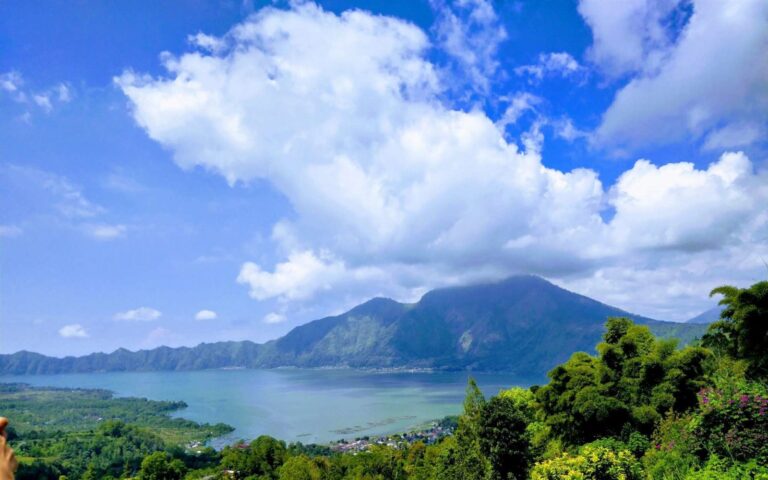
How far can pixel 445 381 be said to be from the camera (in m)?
182

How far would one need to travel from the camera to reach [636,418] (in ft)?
52.3

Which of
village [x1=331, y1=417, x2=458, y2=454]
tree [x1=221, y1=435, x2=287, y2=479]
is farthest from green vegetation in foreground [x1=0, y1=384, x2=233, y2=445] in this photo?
tree [x1=221, y1=435, x2=287, y2=479]

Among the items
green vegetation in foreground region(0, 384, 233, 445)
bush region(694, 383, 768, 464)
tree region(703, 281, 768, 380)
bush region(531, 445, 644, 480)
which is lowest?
green vegetation in foreground region(0, 384, 233, 445)

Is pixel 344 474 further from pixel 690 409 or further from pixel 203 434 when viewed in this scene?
pixel 203 434

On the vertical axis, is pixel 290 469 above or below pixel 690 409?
below

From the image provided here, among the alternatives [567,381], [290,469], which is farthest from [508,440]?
[290,469]

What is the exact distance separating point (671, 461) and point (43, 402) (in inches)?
7446

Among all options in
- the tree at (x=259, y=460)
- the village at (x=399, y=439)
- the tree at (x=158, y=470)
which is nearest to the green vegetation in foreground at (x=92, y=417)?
the village at (x=399, y=439)

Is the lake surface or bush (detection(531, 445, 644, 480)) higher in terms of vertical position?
bush (detection(531, 445, 644, 480))

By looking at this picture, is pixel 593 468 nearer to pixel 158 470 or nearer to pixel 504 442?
pixel 504 442

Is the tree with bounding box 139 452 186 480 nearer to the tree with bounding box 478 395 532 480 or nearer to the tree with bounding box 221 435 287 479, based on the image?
the tree with bounding box 221 435 287 479

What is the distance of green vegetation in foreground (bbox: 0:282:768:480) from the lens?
7809 millimetres

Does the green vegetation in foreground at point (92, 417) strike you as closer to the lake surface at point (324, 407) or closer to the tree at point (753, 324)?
the lake surface at point (324, 407)

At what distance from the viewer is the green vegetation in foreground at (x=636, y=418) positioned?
7809mm
